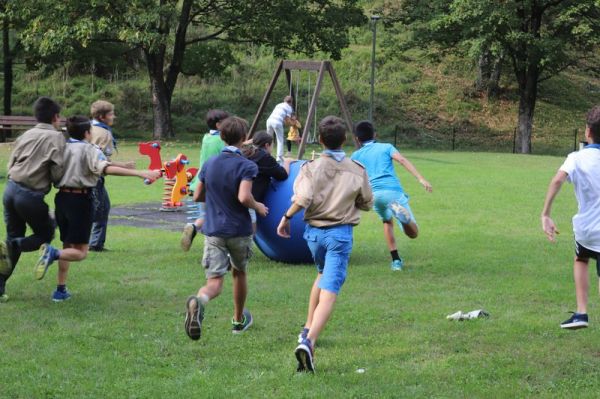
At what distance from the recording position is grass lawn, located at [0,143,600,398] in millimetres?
5766

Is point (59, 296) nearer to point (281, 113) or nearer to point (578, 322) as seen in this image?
point (578, 322)

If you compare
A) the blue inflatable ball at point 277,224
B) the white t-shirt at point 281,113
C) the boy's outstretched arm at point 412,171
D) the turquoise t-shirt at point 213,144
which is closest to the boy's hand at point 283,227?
the boy's outstretched arm at point 412,171

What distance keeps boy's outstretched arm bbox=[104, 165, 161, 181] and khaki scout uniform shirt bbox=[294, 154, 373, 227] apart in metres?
1.72

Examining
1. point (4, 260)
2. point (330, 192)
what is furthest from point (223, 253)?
point (4, 260)

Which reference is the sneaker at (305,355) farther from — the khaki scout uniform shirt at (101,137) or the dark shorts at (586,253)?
the khaki scout uniform shirt at (101,137)

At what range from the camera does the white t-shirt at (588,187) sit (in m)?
6.51

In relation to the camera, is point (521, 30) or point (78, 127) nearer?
point (78, 127)

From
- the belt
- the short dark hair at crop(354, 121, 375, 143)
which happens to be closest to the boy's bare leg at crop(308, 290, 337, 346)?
the belt

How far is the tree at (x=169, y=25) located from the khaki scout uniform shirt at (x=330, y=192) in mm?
28907

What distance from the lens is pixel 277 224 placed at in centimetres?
1045

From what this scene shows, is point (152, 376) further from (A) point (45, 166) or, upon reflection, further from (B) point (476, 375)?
(A) point (45, 166)

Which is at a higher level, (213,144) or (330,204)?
(213,144)

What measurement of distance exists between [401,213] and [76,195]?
369 centimetres

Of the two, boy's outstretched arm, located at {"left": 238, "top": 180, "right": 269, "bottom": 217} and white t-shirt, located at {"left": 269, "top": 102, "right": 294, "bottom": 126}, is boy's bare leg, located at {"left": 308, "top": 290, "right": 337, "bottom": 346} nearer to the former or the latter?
boy's outstretched arm, located at {"left": 238, "top": 180, "right": 269, "bottom": 217}
